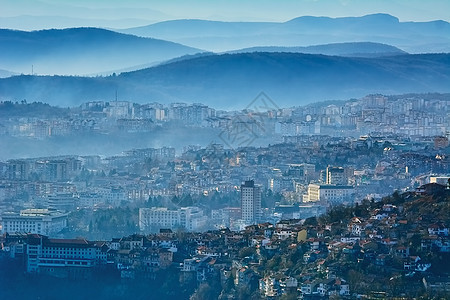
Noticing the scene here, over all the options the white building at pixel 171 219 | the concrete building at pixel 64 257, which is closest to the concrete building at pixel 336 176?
the white building at pixel 171 219

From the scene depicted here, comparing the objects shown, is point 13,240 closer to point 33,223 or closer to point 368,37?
point 33,223

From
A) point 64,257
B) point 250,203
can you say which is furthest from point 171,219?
point 64,257

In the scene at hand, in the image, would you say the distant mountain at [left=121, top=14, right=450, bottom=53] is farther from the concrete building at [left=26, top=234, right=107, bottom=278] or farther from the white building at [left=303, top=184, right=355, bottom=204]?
the concrete building at [left=26, top=234, right=107, bottom=278]

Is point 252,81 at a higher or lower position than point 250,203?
higher

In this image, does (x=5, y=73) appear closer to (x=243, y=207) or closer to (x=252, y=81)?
(x=252, y=81)

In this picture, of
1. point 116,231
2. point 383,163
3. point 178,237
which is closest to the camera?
point 178,237

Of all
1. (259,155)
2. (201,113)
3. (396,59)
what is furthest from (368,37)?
(259,155)
